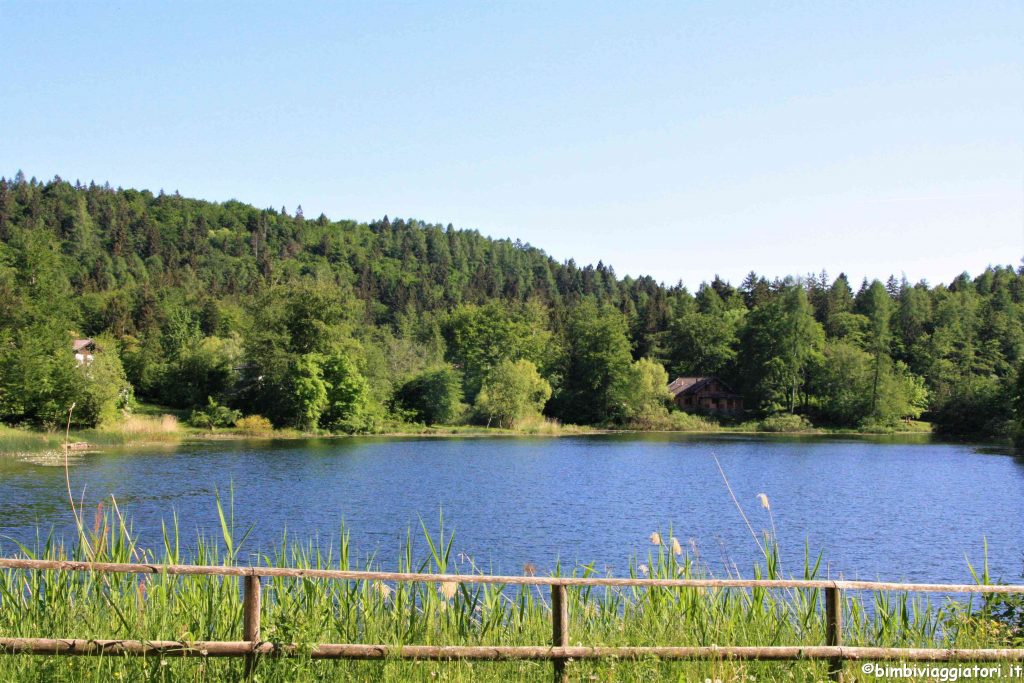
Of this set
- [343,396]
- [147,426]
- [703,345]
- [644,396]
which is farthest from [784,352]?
[147,426]

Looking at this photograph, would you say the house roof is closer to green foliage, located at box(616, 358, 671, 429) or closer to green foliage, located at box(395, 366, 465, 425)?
green foliage, located at box(616, 358, 671, 429)

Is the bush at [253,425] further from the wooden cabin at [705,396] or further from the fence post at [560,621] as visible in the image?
the fence post at [560,621]

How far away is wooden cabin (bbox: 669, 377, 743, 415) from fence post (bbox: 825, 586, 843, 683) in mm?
85986

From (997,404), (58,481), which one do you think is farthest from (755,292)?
(58,481)

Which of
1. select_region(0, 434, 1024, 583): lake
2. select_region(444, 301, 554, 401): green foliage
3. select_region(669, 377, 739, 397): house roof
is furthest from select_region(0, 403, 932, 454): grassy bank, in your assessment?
select_region(444, 301, 554, 401): green foliage

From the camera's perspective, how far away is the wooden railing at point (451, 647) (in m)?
5.17

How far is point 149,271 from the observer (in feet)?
434

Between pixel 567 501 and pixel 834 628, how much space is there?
22590 millimetres

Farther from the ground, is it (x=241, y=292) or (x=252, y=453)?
(x=241, y=292)

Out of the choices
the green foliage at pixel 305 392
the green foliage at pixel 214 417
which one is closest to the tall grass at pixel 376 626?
the green foliage at pixel 305 392

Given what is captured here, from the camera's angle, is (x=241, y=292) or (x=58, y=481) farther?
(x=241, y=292)

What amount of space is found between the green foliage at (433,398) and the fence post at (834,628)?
220 feet

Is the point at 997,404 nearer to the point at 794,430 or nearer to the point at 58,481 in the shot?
the point at 794,430

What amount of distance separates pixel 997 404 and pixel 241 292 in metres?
94.6
